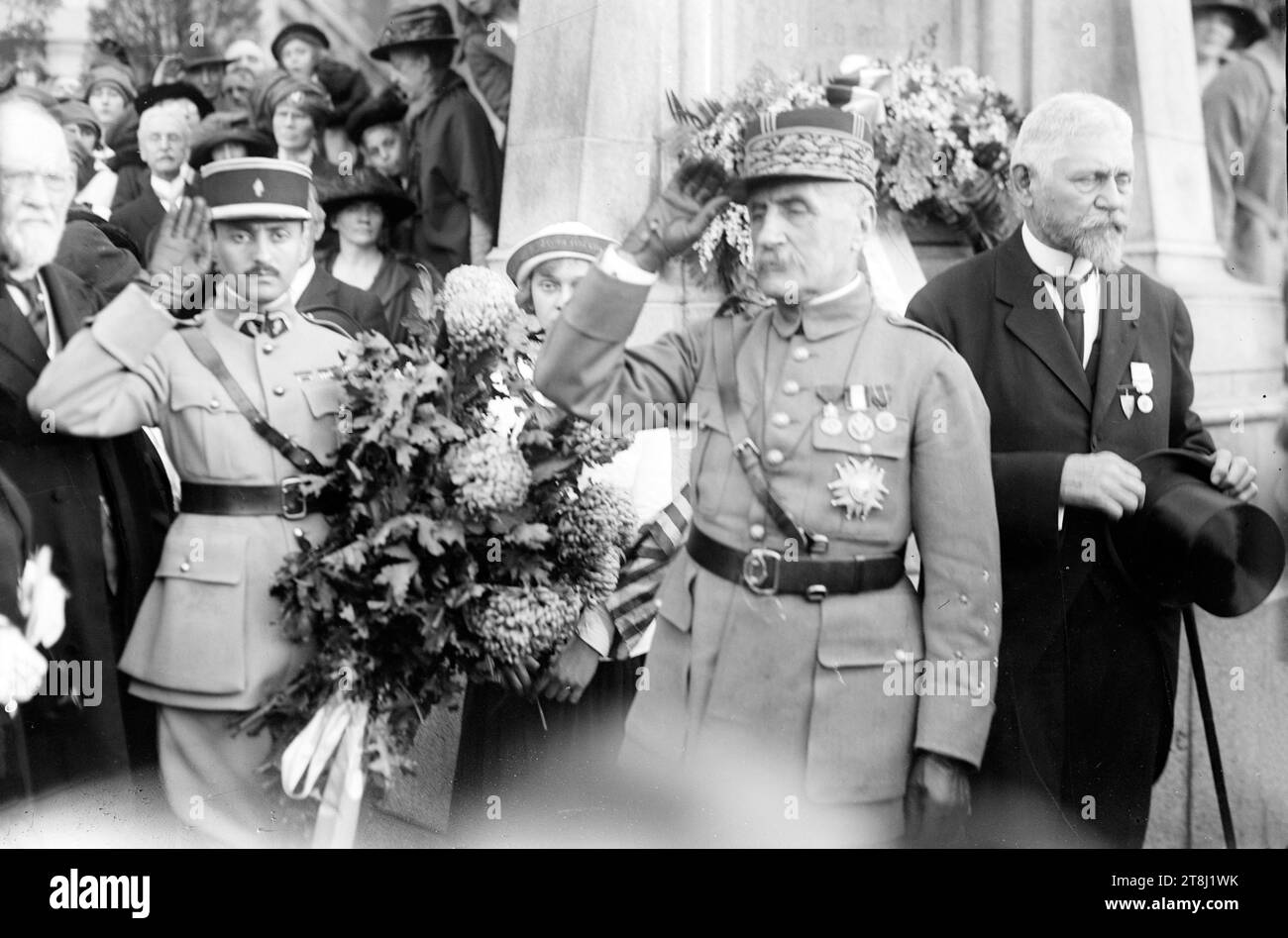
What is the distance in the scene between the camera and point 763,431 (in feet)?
13.9

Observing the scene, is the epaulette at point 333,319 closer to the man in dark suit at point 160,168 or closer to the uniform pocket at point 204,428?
the uniform pocket at point 204,428

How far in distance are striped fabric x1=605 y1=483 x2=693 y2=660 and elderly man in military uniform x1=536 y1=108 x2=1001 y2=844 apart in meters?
0.29

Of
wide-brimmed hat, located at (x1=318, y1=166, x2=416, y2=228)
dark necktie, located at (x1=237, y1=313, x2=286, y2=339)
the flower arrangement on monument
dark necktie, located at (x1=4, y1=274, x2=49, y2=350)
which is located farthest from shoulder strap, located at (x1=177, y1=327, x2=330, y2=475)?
the flower arrangement on monument

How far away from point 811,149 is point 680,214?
1.32 feet

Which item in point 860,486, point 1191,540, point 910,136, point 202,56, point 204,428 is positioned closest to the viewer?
point 860,486

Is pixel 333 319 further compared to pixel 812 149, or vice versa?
pixel 333 319

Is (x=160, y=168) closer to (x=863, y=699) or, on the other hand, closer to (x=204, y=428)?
(x=204, y=428)

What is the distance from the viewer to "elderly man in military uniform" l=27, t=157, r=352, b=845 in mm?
4254

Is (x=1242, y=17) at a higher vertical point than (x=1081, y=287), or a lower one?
higher

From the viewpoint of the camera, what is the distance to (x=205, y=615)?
430 centimetres

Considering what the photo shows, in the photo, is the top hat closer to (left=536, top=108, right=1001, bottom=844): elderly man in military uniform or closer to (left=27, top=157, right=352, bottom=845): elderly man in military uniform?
(left=536, top=108, right=1001, bottom=844): elderly man in military uniform

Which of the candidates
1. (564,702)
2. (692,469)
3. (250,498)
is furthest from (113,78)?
(564,702)
